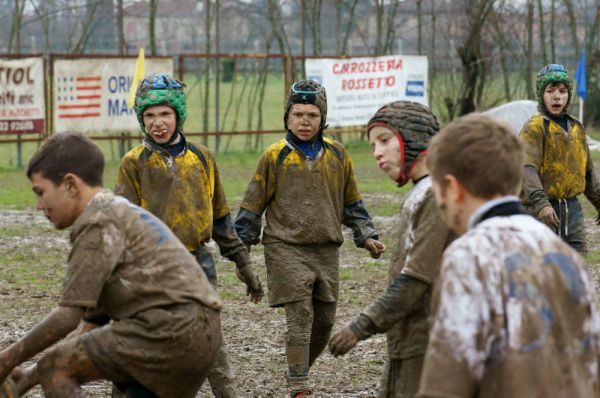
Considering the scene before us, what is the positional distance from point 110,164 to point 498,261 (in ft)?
61.3

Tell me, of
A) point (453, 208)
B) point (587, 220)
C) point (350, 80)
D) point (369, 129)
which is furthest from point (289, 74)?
point (453, 208)

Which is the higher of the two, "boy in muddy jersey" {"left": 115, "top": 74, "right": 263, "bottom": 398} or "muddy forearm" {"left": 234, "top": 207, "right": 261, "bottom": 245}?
"boy in muddy jersey" {"left": 115, "top": 74, "right": 263, "bottom": 398}

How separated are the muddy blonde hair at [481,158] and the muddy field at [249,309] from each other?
3767 millimetres

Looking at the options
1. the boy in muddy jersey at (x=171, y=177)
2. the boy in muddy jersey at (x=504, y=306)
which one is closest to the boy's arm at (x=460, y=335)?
the boy in muddy jersey at (x=504, y=306)

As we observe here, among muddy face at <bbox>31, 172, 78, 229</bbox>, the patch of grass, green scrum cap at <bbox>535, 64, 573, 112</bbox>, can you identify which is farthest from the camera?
the patch of grass

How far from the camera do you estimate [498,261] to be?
2859 mm

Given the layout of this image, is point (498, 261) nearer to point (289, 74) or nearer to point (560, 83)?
point (560, 83)

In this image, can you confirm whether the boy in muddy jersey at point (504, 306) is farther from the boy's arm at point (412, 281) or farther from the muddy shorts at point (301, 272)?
the muddy shorts at point (301, 272)

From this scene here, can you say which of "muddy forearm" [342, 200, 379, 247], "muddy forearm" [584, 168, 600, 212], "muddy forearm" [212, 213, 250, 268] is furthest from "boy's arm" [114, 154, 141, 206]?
"muddy forearm" [584, 168, 600, 212]

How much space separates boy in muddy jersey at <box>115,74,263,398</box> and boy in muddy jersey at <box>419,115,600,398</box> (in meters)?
3.14

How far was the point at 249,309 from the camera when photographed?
29.5 feet

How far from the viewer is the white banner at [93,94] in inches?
777

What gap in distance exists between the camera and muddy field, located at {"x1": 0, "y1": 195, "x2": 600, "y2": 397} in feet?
22.5

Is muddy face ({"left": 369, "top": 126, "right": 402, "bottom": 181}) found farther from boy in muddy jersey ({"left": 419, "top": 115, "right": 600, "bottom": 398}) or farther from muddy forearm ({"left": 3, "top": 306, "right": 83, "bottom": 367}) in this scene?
boy in muddy jersey ({"left": 419, "top": 115, "right": 600, "bottom": 398})
